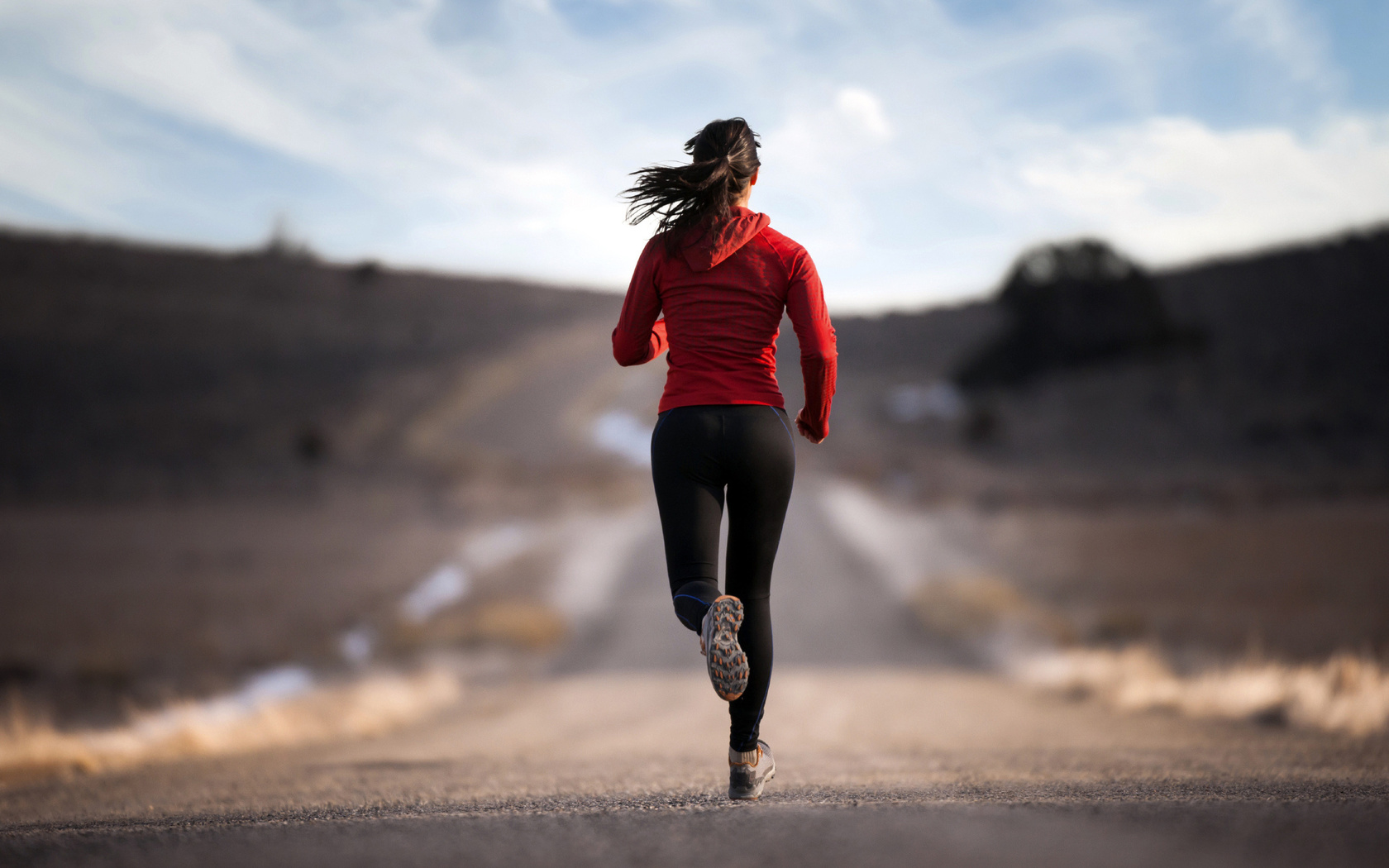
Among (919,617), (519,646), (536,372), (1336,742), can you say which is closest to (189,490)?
(536,372)

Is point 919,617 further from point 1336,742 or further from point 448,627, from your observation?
point 1336,742

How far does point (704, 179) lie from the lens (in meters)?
3.11

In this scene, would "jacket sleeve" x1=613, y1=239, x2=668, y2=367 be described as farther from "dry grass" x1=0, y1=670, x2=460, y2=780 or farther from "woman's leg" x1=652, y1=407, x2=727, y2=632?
"dry grass" x1=0, y1=670, x2=460, y2=780

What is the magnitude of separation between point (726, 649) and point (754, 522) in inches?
16.7

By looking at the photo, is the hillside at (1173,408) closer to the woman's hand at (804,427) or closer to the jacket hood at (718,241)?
the woman's hand at (804,427)

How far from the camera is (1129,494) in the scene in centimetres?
2919

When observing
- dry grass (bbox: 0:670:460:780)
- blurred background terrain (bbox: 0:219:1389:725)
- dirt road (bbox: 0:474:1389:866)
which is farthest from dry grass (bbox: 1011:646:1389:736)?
dry grass (bbox: 0:670:460:780)

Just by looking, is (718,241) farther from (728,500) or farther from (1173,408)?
(1173,408)

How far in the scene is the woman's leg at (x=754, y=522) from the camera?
118 inches

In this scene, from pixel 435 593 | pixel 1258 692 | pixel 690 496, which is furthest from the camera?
pixel 435 593

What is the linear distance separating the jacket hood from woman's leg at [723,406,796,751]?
0.47 metres

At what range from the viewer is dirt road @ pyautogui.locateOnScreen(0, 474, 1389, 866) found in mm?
2246

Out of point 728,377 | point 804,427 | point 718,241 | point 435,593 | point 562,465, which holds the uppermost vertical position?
point 562,465

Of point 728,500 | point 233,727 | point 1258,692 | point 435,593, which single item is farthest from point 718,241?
point 435,593
